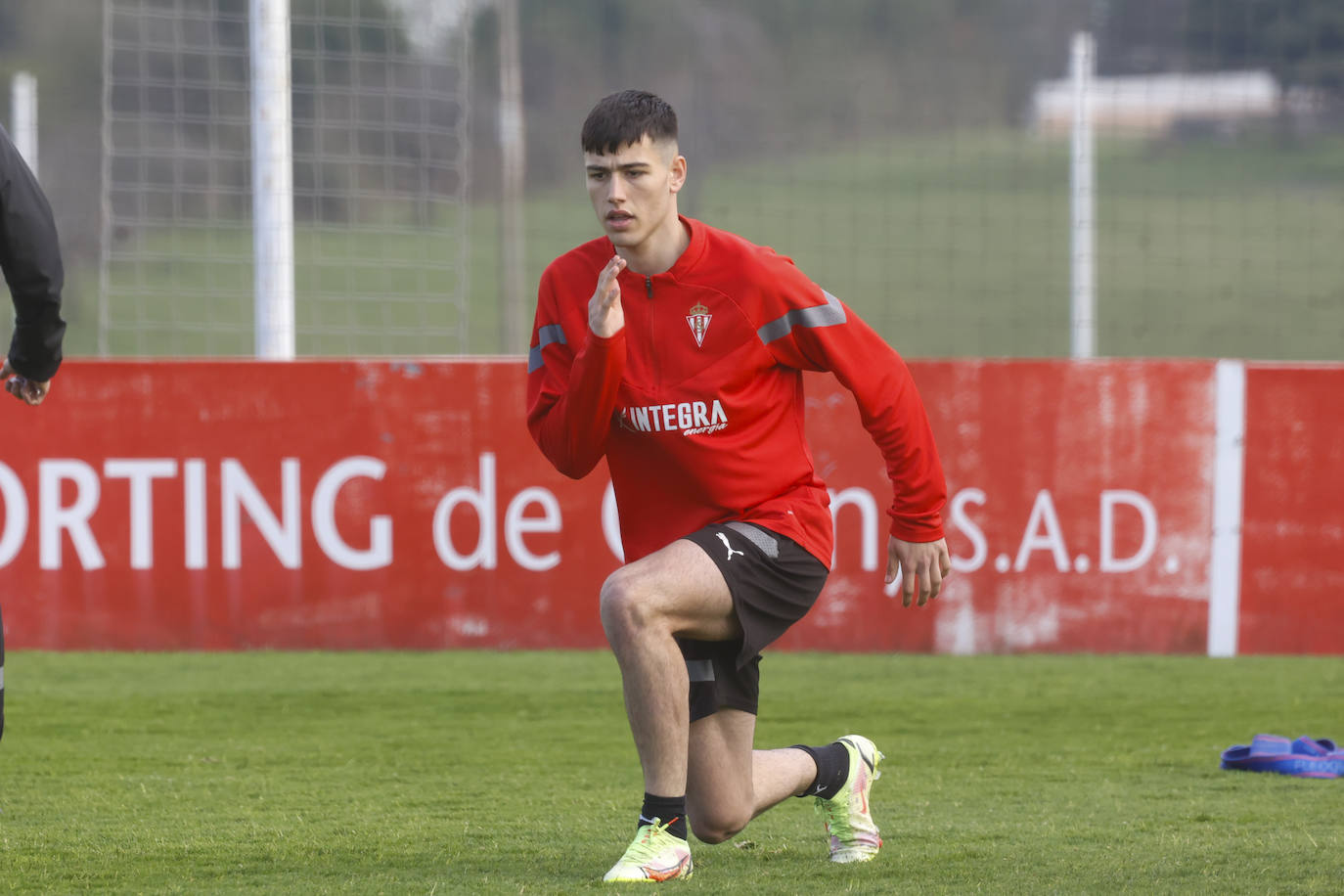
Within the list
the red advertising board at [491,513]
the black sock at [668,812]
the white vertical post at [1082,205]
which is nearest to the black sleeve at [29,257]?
the black sock at [668,812]

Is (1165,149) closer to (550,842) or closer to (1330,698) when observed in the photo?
(1330,698)

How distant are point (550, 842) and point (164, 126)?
18114 mm

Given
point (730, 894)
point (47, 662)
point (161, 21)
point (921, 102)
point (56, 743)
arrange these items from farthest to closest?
point (161, 21)
point (921, 102)
point (47, 662)
point (56, 743)
point (730, 894)

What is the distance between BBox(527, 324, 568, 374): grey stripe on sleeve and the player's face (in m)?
0.26

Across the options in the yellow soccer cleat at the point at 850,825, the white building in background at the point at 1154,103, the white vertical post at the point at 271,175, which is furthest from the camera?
the white building in background at the point at 1154,103

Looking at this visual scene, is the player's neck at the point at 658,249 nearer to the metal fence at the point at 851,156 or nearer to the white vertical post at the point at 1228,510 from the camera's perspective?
the white vertical post at the point at 1228,510

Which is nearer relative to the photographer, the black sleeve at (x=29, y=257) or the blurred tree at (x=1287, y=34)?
the black sleeve at (x=29, y=257)

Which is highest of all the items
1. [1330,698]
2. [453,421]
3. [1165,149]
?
[1165,149]

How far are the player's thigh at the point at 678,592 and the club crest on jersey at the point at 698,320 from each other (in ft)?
1.42

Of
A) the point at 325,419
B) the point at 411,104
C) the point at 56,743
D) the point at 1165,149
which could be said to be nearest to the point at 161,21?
the point at 411,104

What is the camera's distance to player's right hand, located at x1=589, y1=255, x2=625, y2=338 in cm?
359

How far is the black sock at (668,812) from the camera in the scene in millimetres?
3709

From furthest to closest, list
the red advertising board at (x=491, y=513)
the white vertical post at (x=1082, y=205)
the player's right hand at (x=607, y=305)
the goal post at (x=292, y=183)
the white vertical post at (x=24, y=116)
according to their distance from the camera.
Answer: the white vertical post at (x=24, y=116) < the white vertical post at (x=1082, y=205) < the goal post at (x=292, y=183) < the red advertising board at (x=491, y=513) < the player's right hand at (x=607, y=305)

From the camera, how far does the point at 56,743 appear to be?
5762mm
